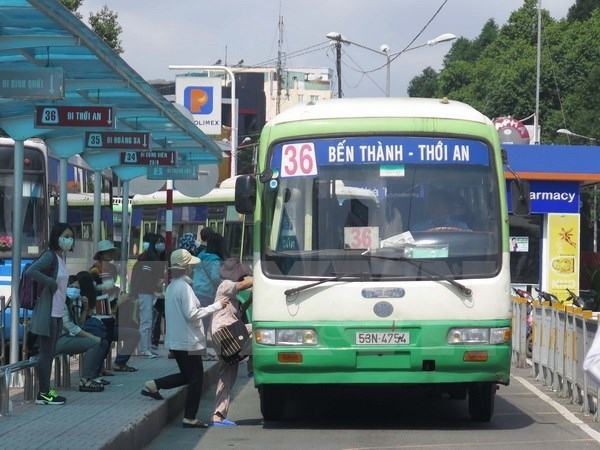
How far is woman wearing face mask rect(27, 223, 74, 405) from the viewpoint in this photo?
11.2 metres

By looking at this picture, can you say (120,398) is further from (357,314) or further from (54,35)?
(54,35)

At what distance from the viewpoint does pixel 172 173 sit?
2147 cm

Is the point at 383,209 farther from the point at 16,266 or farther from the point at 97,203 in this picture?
the point at 97,203

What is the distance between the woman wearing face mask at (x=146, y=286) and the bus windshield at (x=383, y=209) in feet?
18.6

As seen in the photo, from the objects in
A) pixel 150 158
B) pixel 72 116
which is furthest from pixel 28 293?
pixel 150 158

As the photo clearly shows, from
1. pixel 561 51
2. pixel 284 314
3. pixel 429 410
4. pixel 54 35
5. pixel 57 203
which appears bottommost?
pixel 429 410

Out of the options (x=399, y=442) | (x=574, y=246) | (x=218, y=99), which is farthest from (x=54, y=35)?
(x=218, y=99)

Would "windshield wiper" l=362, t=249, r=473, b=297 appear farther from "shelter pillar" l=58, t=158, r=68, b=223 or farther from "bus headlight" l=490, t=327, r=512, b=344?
"shelter pillar" l=58, t=158, r=68, b=223

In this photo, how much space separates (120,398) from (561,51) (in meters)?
67.5

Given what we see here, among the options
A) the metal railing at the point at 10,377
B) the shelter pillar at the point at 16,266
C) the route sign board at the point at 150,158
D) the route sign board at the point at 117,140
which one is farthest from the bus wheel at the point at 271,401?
the route sign board at the point at 150,158

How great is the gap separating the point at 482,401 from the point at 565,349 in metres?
3.20

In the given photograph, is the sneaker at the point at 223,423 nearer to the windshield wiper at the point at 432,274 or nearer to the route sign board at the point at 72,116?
the windshield wiper at the point at 432,274

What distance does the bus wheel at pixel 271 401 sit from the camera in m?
11.8

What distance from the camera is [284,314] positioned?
36.7 feet
